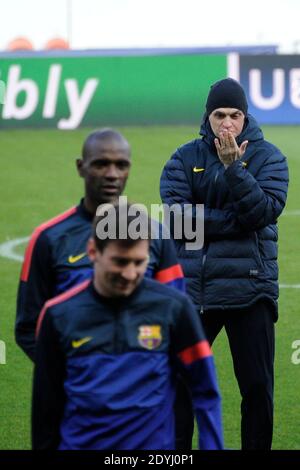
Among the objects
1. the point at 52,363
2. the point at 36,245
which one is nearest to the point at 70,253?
the point at 36,245

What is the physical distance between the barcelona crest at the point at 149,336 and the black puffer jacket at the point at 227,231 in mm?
2064

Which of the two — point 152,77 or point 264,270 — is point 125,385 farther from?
point 152,77

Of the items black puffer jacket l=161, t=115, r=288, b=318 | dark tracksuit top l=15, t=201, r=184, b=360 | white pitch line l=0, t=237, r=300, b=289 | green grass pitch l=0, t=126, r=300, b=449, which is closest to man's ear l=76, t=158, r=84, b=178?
dark tracksuit top l=15, t=201, r=184, b=360

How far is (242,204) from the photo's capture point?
6.84 meters

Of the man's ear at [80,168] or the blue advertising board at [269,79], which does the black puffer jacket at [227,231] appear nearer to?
the man's ear at [80,168]

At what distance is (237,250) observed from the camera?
707cm

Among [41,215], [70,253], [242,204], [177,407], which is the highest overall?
[41,215]

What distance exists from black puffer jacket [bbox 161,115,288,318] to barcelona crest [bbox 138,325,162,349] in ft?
6.77

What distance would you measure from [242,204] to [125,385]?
6.99ft

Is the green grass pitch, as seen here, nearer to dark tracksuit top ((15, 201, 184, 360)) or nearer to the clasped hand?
the clasped hand

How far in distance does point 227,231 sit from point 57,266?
5.22 ft

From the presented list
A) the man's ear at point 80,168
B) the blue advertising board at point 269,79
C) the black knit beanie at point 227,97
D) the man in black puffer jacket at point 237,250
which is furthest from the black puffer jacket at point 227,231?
the blue advertising board at point 269,79

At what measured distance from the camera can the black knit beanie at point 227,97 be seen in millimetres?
7051

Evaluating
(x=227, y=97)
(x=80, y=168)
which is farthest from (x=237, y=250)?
(x=80, y=168)
